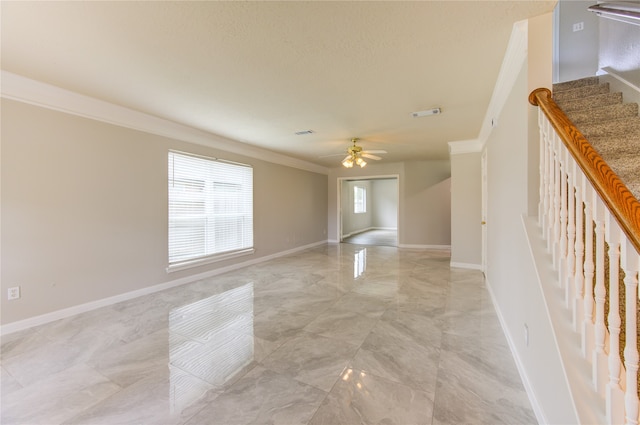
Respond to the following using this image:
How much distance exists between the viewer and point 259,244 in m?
5.70

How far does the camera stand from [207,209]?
4.57m

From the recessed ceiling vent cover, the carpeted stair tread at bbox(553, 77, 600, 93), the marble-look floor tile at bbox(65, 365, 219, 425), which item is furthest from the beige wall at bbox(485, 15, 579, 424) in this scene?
the marble-look floor tile at bbox(65, 365, 219, 425)

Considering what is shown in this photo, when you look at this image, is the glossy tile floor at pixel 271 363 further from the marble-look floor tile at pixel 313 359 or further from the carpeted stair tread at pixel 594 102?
the carpeted stair tread at pixel 594 102

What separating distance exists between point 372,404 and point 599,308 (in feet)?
4.13

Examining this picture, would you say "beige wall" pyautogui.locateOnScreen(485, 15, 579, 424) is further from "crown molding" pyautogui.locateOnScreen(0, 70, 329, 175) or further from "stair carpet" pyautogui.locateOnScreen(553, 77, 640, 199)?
"crown molding" pyautogui.locateOnScreen(0, 70, 329, 175)

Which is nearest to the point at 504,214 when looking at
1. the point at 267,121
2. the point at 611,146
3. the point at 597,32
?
the point at 611,146

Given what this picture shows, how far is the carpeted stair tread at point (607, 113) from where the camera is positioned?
6.75 feet

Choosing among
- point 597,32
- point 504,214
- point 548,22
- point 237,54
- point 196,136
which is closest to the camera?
point 548,22

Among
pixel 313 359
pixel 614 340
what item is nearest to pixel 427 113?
pixel 614 340

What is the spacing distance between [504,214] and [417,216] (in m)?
4.79

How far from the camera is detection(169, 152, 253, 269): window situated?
160 inches

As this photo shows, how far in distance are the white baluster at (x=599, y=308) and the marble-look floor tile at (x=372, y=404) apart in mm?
855

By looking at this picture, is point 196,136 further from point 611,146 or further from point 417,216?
point 417,216

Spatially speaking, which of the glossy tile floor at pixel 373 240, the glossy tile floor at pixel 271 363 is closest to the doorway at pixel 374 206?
the glossy tile floor at pixel 373 240
